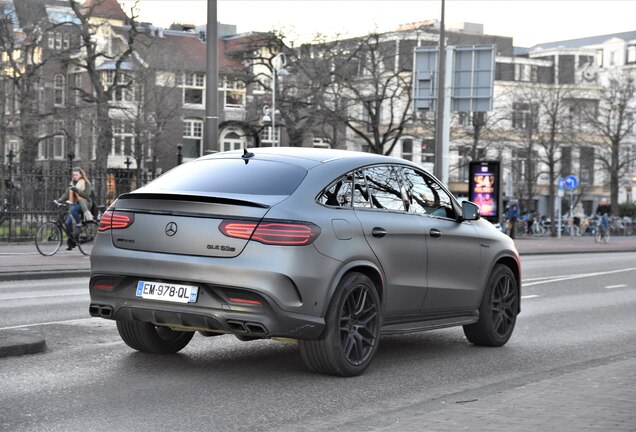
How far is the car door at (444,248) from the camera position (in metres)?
8.82

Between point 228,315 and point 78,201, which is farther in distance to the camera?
point 78,201

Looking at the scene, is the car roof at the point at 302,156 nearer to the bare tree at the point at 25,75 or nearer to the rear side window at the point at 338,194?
the rear side window at the point at 338,194

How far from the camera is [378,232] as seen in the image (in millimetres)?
8008

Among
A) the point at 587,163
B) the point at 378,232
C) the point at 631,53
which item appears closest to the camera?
the point at 378,232

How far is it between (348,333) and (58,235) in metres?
15.5

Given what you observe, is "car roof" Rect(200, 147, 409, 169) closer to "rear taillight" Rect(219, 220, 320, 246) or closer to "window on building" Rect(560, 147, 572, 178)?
"rear taillight" Rect(219, 220, 320, 246)

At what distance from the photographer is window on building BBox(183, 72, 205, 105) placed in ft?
248

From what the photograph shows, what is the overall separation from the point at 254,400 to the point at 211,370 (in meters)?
1.14

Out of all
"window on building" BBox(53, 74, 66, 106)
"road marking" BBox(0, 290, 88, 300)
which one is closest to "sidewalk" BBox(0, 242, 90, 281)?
"road marking" BBox(0, 290, 88, 300)

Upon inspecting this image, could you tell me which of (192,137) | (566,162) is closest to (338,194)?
(566,162)

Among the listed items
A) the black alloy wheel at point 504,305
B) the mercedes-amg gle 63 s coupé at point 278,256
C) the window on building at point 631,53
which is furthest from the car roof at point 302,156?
the window on building at point 631,53

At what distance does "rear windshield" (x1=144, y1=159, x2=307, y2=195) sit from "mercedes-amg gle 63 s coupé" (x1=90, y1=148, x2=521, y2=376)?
0.01m

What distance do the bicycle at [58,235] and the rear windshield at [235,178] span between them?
14.4 meters

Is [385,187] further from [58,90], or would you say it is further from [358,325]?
[58,90]
